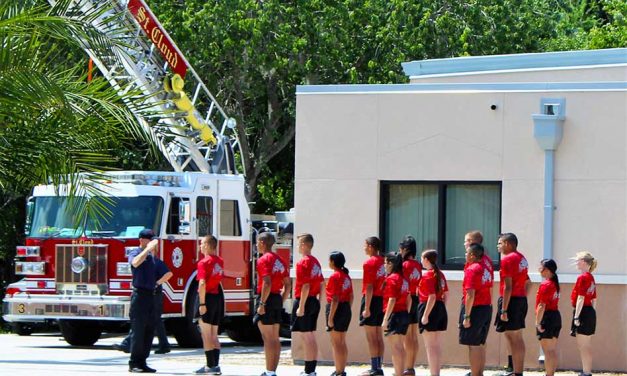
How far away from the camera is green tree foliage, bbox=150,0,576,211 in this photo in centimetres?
3098

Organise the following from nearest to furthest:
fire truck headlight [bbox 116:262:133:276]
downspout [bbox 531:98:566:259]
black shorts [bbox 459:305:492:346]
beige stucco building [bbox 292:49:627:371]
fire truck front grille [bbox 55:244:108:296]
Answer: black shorts [bbox 459:305:492:346] < beige stucco building [bbox 292:49:627:371] < downspout [bbox 531:98:566:259] < fire truck headlight [bbox 116:262:133:276] < fire truck front grille [bbox 55:244:108:296]

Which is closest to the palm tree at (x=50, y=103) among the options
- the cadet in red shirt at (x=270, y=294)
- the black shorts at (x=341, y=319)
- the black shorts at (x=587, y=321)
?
the cadet in red shirt at (x=270, y=294)

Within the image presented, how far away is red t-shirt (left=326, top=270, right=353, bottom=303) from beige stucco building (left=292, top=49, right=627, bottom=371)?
2.00m

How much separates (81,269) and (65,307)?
0.67 m

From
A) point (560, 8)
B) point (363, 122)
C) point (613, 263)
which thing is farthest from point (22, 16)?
point (560, 8)

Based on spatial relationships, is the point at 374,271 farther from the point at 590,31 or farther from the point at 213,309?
the point at 590,31

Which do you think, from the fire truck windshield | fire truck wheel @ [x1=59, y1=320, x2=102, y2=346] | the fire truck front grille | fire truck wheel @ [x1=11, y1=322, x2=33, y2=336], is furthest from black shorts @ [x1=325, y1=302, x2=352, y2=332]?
fire truck wheel @ [x1=11, y1=322, x2=33, y2=336]

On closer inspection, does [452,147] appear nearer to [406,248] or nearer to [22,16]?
[406,248]

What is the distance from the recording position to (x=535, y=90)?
17.5 metres

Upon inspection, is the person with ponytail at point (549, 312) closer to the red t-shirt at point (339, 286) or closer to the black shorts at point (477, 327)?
the black shorts at point (477, 327)

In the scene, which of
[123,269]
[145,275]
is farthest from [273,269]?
[123,269]

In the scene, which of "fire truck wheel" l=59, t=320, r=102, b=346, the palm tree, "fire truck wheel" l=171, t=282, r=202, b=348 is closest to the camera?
the palm tree

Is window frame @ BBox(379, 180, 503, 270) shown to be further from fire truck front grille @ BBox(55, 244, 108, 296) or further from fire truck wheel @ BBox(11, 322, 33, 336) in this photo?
fire truck wheel @ BBox(11, 322, 33, 336)

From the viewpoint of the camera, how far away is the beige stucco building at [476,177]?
17094 mm
